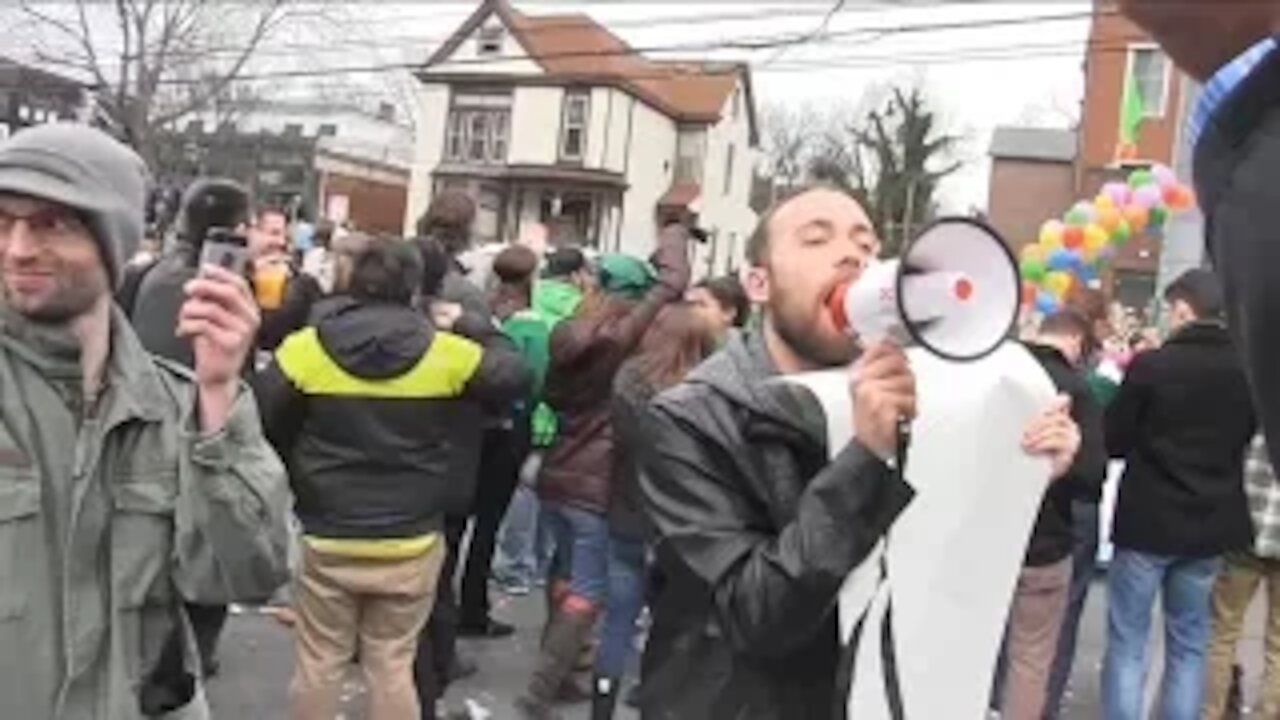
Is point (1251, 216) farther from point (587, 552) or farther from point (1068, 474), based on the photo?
point (587, 552)

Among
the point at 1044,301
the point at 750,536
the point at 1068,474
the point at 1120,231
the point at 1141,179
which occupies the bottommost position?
the point at 1068,474

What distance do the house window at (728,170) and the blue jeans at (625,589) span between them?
1641 inches

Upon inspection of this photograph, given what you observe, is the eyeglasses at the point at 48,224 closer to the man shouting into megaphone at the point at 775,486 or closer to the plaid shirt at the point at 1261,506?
the man shouting into megaphone at the point at 775,486

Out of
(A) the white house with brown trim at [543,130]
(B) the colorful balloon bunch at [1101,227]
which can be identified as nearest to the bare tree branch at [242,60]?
(A) the white house with brown trim at [543,130]

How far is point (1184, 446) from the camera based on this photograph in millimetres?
5426

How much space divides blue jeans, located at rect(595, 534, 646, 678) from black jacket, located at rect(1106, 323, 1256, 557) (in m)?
1.95

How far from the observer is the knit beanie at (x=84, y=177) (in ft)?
6.70

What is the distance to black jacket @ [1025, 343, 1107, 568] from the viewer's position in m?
5.09

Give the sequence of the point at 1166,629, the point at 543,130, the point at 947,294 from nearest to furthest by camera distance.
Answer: the point at 947,294, the point at 1166,629, the point at 543,130

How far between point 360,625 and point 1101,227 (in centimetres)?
776

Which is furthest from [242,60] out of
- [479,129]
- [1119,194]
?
[1119,194]

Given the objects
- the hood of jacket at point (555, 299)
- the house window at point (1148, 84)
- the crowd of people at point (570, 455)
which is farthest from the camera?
the house window at point (1148, 84)

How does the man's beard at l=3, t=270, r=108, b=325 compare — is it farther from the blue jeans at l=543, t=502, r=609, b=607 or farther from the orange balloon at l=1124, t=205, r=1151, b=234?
the orange balloon at l=1124, t=205, r=1151, b=234

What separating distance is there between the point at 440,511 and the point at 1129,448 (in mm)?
2813
